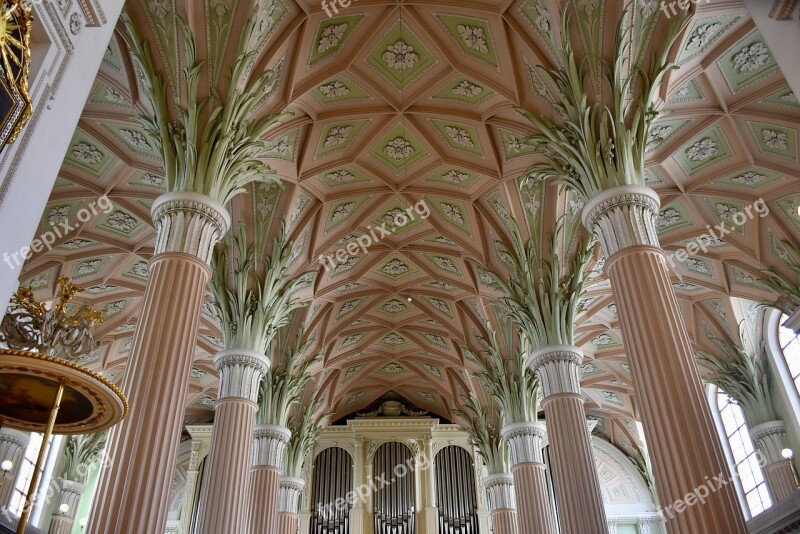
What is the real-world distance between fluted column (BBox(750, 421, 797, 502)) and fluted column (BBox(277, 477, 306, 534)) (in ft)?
41.4

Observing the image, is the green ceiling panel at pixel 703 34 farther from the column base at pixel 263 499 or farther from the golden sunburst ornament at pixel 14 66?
the column base at pixel 263 499

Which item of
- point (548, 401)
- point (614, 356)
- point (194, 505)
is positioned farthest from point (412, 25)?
point (194, 505)

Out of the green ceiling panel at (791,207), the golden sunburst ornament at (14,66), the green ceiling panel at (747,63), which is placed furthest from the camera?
the green ceiling panel at (791,207)

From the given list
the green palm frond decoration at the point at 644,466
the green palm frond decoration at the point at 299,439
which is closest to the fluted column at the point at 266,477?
the green palm frond decoration at the point at 299,439

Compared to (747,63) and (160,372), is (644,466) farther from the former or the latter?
(160,372)

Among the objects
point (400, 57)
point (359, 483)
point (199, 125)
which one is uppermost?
point (400, 57)

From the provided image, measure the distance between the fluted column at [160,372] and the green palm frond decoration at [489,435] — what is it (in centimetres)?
1380

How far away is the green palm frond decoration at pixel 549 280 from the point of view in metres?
13.4

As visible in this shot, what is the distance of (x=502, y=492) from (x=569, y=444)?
27.9 ft

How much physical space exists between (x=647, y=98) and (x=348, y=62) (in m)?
5.59

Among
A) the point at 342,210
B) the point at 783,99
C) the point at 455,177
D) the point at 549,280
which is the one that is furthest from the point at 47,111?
the point at 783,99

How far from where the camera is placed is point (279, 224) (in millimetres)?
14180

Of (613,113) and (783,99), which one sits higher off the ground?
(783,99)

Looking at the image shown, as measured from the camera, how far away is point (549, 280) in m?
13.8
